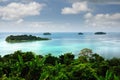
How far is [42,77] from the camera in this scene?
2877 cm

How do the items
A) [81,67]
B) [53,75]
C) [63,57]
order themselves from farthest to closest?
[63,57] → [81,67] → [53,75]

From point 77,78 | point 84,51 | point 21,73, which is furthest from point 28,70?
point 84,51

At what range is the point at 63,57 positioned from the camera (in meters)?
48.2

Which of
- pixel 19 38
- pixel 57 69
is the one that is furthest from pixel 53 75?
pixel 19 38

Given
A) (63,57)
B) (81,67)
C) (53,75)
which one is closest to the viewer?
(53,75)

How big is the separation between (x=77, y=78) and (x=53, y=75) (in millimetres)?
2969

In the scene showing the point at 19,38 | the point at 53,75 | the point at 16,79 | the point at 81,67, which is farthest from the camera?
the point at 19,38

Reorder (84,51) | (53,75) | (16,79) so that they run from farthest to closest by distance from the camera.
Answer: (84,51), (53,75), (16,79)

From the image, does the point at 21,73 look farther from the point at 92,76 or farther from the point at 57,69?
the point at 92,76

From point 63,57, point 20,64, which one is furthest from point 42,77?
point 63,57

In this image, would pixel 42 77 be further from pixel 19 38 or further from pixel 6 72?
pixel 19 38

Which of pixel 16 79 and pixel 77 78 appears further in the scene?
pixel 77 78

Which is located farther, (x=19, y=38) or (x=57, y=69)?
(x=19, y=38)

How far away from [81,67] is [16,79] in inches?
343
